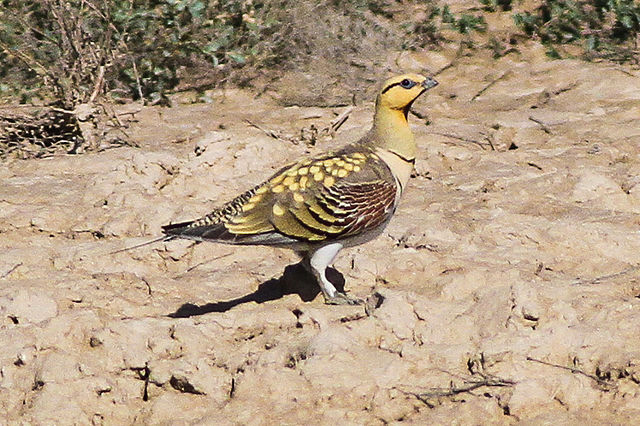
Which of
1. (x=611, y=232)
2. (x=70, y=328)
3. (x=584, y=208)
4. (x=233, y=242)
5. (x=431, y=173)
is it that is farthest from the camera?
(x=431, y=173)

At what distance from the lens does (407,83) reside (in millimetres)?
6742

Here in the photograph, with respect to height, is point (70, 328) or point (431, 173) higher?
point (70, 328)

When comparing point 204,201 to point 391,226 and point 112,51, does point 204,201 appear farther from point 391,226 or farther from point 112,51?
point 112,51

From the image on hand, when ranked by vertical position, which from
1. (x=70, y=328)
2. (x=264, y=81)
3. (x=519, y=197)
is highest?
(x=70, y=328)

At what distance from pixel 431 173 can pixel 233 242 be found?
2689 millimetres

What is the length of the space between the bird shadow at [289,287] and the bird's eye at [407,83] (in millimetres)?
1167

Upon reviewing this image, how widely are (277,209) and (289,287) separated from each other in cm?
59

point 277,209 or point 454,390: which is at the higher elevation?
point 277,209

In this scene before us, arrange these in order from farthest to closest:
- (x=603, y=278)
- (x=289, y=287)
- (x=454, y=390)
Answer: (x=289, y=287), (x=603, y=278), (x=454, y=390)

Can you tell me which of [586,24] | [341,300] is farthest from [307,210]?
[586,24]

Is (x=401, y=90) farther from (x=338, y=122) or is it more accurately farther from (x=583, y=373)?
(x=338, y=122)

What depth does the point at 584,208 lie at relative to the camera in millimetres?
7590

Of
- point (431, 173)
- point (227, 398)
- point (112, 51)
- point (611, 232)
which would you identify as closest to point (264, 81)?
point (112, 51)

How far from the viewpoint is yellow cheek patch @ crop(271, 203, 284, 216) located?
6.29 m
